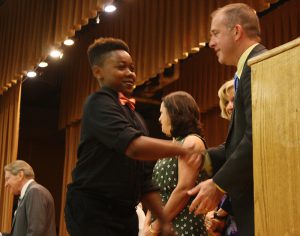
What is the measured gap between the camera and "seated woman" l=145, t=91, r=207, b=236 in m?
2.66

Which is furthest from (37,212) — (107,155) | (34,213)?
(107,155)

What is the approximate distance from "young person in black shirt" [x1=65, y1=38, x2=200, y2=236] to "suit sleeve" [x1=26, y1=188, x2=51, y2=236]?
277 cm

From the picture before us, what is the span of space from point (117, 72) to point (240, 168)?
672 mm

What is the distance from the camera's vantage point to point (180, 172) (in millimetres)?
2711

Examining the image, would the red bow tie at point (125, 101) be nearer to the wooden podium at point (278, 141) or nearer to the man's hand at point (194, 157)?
the man's hand at point (194, 157)

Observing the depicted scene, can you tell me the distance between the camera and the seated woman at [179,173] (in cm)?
266

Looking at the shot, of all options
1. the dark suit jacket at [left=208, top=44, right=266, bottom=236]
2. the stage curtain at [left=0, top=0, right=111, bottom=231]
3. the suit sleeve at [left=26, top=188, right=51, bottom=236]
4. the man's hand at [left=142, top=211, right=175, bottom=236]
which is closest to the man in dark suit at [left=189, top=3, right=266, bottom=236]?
the dark suit jacket at [left=208, top=44, right=266, bottom=236]

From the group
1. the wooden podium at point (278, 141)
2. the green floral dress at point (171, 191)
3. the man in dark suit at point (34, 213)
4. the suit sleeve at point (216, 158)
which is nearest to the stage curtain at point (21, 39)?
the man in dark suit at point (34, 213)

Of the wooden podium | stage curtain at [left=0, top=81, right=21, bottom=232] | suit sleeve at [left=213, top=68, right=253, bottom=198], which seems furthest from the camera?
stage curtain at [left=0, top=81, right=21, bottom=232]

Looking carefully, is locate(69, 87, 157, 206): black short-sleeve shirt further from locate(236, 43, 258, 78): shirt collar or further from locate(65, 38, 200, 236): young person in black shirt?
locate(236, 43, 258, 78): shirt collar

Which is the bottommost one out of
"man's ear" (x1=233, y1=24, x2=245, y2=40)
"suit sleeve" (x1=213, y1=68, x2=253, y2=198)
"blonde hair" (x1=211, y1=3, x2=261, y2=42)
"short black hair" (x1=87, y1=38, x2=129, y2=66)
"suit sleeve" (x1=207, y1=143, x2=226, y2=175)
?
"suit sleeve" (x1=213, y1=68, x2=253, y2=198)

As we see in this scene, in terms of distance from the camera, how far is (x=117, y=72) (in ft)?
7.36

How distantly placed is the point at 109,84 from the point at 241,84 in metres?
0.54

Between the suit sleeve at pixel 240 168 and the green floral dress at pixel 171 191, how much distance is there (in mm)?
829
